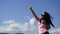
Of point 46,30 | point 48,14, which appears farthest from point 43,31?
point 48,14

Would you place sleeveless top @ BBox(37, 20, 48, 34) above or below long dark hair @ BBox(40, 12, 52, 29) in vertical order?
A: below

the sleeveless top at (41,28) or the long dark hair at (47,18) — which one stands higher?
the long dark hair at (47,18)

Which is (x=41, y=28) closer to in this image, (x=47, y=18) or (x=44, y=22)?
(x=44, y=22)

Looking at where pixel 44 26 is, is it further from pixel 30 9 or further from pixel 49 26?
pixel 30 9

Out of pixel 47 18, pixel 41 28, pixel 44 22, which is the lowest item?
pixel 41 28

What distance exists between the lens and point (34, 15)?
7.89 metres

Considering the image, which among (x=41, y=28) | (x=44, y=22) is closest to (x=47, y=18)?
(x=44, y=22)

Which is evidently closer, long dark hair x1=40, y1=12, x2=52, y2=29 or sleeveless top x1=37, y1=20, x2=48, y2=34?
sleeveless top x1=37, y1=20, x2=48, y2=34

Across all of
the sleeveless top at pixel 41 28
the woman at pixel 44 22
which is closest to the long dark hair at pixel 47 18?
the woman at pixel 44 22

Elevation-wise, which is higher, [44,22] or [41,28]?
[44,22]

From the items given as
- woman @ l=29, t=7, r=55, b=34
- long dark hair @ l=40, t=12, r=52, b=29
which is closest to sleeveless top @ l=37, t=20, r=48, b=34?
woman @ l=29, t=7, r=55, b=34

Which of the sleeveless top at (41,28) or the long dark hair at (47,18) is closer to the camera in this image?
the sleeveless top at (41,28)

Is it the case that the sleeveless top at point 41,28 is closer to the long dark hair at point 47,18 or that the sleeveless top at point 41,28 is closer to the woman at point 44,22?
the woman at point 44,22

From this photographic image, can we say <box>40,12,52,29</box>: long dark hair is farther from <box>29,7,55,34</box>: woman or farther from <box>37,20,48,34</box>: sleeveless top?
<box>37,20,48,34</box>: sleeveless top
